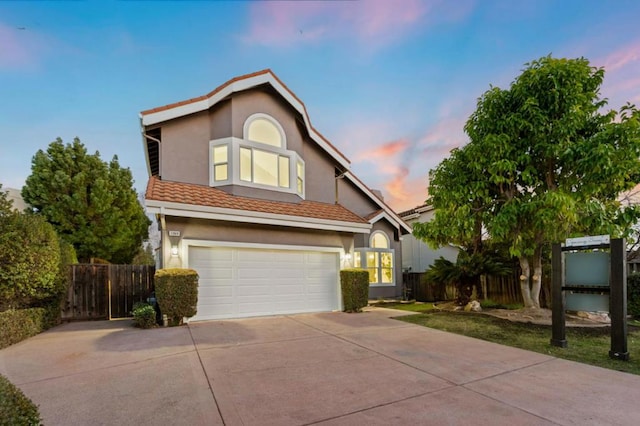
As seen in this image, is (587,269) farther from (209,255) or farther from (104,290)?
(104,290)

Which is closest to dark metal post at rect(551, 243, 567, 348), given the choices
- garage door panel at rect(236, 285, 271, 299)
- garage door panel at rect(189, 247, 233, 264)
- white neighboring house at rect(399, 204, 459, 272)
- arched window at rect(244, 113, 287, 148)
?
garage door panel at rect(236, 285, 271, 299)

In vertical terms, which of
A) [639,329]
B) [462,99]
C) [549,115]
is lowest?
[639,329]

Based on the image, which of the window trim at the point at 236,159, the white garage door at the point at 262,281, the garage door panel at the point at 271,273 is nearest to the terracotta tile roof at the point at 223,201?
the window trim at the point at 236,159

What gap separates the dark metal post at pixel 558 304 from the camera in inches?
242

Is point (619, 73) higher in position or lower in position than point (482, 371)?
higher

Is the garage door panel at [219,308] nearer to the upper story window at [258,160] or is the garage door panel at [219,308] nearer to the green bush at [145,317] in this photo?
the green bush at [145,317]

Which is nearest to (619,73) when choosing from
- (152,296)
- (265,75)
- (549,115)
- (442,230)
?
(549,115)

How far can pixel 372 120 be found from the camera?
564 inches

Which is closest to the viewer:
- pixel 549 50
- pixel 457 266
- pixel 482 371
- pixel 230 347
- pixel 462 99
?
pixel 482 371

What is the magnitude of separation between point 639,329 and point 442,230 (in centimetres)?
524

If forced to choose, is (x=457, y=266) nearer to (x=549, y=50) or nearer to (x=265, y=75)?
(x=549, y=50)

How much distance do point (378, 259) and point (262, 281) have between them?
628 centimetres

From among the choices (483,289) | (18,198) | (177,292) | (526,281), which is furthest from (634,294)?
(18,198)

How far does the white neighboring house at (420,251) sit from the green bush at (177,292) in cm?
1264
